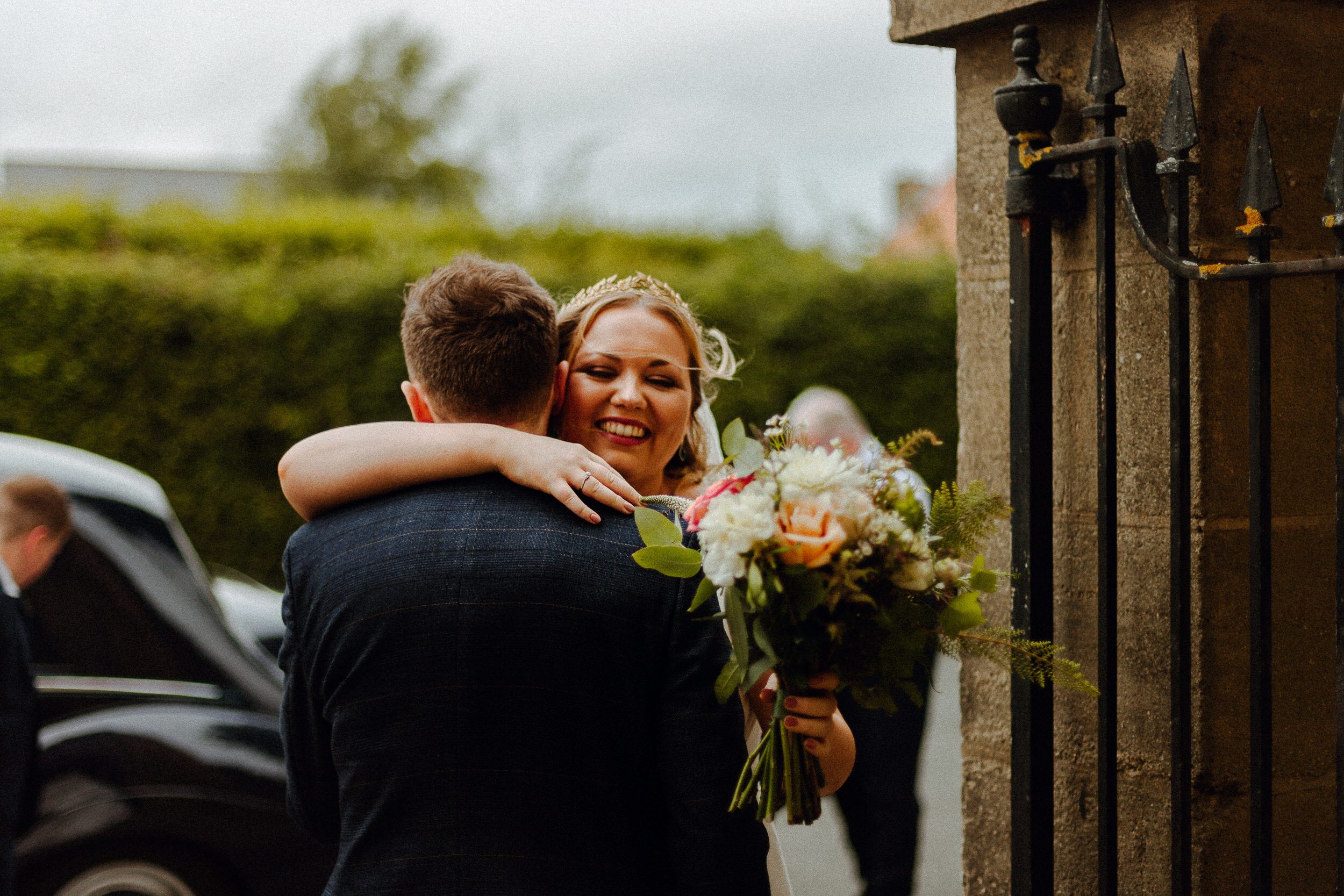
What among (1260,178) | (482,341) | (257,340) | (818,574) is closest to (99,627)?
(482,341)

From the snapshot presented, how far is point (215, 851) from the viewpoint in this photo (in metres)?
3.58

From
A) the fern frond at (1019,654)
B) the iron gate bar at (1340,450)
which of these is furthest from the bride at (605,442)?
the iron gate bar at (1340,450)

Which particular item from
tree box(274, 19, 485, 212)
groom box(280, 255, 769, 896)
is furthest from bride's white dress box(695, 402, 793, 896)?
tree box(274, 19, 485, 212)

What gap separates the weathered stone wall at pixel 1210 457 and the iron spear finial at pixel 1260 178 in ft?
Answer: 0.97

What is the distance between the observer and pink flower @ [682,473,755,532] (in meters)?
1.61

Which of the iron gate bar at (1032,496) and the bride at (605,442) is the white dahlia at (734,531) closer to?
the bride at (605,442)

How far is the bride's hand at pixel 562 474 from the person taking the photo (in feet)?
5.70

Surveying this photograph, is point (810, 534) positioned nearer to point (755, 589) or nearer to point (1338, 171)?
point (755, 589)

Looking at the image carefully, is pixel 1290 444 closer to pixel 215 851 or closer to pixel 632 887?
pixel 632 887

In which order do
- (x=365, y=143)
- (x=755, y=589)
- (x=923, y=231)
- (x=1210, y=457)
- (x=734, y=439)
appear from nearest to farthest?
(x=755, y=589), (x=734, y=439), (x=1210, y=457), (x=923, y=231), (x=365, y=143)

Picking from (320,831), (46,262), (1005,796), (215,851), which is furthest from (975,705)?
(46,262)

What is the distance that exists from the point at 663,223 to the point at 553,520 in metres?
12.0

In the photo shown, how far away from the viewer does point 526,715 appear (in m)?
1.69

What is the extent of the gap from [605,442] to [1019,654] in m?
0.97
